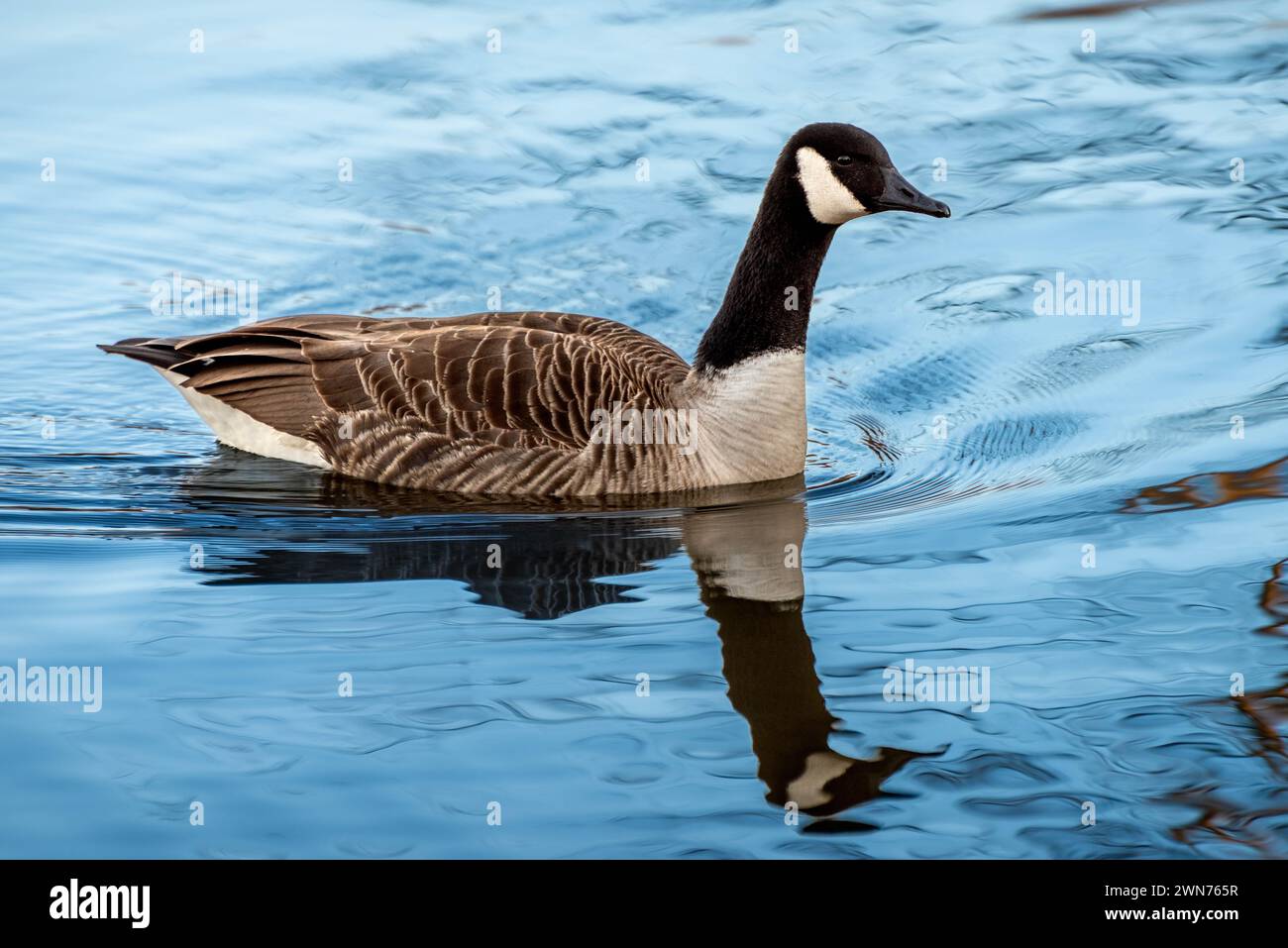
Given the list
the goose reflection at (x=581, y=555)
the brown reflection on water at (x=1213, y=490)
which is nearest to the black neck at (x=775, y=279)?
the goose reflection at (x=581, y=555)

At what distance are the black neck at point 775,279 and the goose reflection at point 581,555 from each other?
3.08 feet

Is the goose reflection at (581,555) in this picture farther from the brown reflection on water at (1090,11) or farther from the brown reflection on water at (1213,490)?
the brown reflection on water at (1090,11)

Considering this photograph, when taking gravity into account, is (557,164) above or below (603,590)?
above

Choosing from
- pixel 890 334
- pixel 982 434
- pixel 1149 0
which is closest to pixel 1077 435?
pixel 982 434

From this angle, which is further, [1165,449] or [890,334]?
[890,334]

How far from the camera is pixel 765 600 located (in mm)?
8898

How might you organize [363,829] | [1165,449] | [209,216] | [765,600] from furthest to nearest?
[209,216] < [1165,449] < [765,600] < [363,829]

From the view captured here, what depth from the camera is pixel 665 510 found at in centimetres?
1041

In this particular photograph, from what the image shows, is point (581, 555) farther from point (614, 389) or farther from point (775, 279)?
point (775, 279)

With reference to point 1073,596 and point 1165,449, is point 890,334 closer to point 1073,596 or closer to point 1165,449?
point 1165,449

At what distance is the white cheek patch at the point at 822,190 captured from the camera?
1023 centimetres

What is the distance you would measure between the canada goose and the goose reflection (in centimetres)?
21

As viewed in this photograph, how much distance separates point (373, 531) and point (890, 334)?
18.0 ft

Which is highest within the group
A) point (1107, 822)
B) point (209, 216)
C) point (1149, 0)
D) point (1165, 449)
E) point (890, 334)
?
point (1149, 0)
